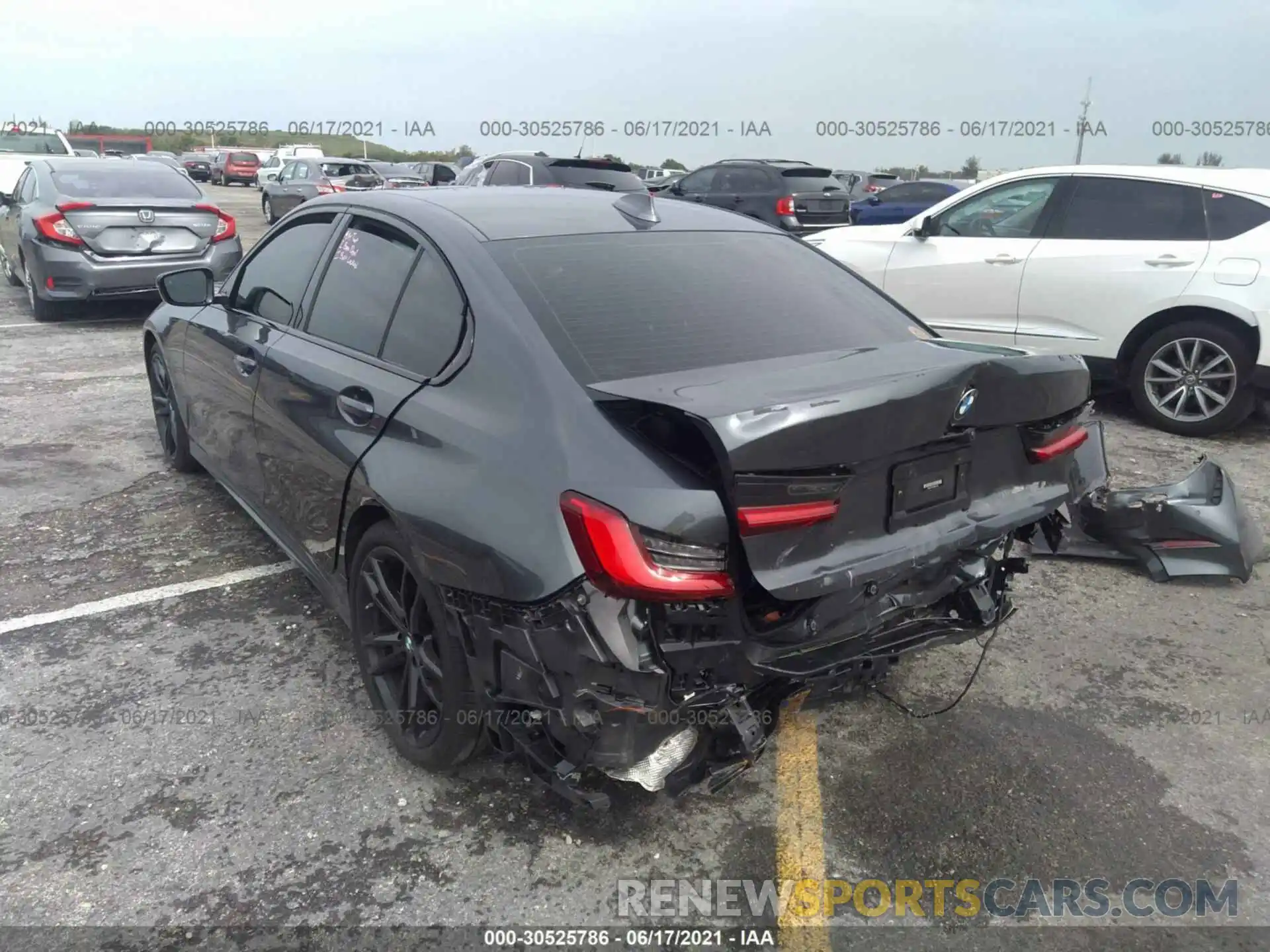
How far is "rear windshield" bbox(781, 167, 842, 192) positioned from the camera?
49.3 feet

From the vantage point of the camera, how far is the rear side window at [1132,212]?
634cm

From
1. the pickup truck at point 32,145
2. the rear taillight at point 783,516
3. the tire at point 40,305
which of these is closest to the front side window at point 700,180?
the tire at point 40,305

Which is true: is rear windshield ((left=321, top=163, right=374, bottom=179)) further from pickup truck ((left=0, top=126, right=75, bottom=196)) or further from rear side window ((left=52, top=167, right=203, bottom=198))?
rear side window ((left=52, top=167, right=203, bottom=198))

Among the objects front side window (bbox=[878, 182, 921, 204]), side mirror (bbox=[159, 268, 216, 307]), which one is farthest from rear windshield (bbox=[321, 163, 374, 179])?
side mirror (bbox=[159, 268, 216, 307])

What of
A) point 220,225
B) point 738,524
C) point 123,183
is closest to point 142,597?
point 738,524

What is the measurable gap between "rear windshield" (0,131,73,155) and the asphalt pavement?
17.7 meters

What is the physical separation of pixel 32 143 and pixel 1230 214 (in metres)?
20.1

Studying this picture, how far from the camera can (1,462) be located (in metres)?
5.62

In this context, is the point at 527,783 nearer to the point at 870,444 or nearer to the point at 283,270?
the point at 870,444

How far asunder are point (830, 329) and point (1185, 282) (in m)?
4.35

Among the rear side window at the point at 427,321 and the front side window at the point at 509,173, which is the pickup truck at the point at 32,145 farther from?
the rear side window at the point at 427,321

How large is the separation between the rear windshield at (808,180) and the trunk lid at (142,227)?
886 cm

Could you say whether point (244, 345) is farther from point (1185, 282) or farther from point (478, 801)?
point (1185, 282)

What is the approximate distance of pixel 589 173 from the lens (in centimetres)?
1365
